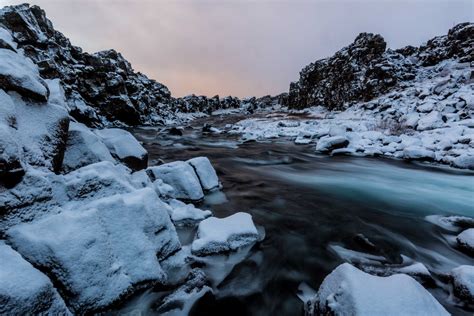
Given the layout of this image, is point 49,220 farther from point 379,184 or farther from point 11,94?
point 379,184

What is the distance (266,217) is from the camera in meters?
5.02


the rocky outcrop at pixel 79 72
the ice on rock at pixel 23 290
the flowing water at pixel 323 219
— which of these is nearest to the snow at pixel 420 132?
the flowing water at pixel 323 219

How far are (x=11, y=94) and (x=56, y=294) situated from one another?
93.7 inches

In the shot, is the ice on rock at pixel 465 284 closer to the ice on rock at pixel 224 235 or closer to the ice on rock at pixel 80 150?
the ice on rock at pixel 224 235

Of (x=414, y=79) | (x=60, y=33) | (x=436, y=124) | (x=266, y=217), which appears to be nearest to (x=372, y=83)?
(x=414, y=79)

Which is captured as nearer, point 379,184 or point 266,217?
point 266,217

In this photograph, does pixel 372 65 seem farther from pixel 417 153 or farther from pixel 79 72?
pixel 79 72

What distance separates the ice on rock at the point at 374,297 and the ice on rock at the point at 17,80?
3.89 m

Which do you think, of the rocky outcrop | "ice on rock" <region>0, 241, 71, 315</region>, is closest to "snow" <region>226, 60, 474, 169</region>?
"ice on rock" <region>0, 241, 71, 315</region>

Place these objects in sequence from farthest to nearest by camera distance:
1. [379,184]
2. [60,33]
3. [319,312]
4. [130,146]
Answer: [60,33]
[379,184]
[130,146]
[319,312]

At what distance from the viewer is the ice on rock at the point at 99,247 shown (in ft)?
6.71

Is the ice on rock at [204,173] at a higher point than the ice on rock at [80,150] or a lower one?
lower

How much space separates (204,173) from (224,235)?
2.72 metres

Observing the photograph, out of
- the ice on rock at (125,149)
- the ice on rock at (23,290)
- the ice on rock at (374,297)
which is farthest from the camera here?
the ice on rock at (125,149)
